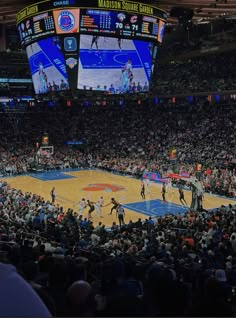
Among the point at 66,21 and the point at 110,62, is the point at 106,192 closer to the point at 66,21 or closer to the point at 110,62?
the point at 110,62

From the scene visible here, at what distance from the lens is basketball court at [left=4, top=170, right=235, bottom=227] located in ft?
78.7

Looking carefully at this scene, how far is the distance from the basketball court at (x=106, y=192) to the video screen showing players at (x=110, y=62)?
7200 mm

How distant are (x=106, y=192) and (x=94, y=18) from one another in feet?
43.2

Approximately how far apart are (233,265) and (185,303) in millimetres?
5962

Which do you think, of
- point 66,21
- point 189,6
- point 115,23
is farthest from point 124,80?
point 189,6

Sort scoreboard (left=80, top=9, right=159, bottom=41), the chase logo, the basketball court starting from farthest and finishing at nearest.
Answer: the basketball court → the chase logo → scoreboard (left=80, top=9, right=159, bottom=41)

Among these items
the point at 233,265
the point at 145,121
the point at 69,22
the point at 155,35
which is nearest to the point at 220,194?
the point at 155,35

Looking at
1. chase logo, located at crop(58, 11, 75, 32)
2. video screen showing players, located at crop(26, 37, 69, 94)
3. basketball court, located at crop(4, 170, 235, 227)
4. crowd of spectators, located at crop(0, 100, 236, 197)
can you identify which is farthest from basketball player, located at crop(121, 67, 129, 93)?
crowd of spectators, located at crop(0, 100, 236, 197)

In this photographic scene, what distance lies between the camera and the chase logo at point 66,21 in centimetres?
2058

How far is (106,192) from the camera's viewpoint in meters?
29.5

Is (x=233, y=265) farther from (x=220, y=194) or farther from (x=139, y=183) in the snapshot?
(x=139, y=183)

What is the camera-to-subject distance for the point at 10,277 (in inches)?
80.9

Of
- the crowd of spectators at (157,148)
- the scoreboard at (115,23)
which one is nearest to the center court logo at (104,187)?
the crowd of spectators at (157,148)

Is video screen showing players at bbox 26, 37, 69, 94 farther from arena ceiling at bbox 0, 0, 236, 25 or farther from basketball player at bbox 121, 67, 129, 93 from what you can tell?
basketball player at bbox 121, 67, 129, 93
